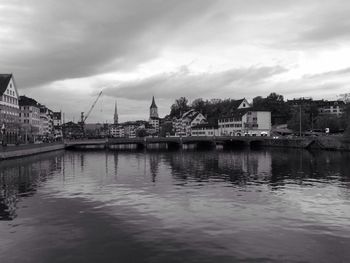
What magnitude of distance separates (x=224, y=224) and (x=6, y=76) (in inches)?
5249

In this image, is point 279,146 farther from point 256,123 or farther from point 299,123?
point 256,123

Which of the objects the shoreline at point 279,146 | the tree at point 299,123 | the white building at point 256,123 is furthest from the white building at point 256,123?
the shoreline at point 279,146

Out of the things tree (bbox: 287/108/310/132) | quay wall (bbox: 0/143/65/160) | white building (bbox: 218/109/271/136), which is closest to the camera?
quay wall (bbox: 0/143/65/160)

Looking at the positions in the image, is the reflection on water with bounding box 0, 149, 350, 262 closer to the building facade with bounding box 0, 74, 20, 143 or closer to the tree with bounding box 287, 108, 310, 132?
the building facade with bounding box 0, 74, 20, 143

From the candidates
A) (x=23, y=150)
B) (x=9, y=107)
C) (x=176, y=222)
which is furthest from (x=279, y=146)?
(x=176, y=222)

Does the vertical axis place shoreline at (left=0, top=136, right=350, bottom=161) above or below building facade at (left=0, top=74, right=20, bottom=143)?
below

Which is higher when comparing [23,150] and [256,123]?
[256,123]

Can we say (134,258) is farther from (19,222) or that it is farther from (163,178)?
(163,178)

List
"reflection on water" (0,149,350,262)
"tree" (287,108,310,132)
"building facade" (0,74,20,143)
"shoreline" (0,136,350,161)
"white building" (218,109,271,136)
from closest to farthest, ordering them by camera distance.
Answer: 1. "reflection on water" (0,149,350,262)
2. "shoreline" (0,136,350,161)
3. "building facade" (0,74,20,143)
4. "tree" (287,108,310,132)
5. "white building" (218,109,271,136)

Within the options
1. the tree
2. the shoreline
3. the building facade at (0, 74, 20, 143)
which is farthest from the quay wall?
the tree

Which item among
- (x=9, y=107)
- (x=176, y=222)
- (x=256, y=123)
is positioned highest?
(x=9, y=107)

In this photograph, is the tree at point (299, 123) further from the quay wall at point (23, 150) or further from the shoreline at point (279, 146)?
the quay wall at point (23, 150)

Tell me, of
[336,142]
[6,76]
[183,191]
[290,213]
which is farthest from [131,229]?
[6,76]

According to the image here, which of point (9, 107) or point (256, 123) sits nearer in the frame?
point (9, 107)
